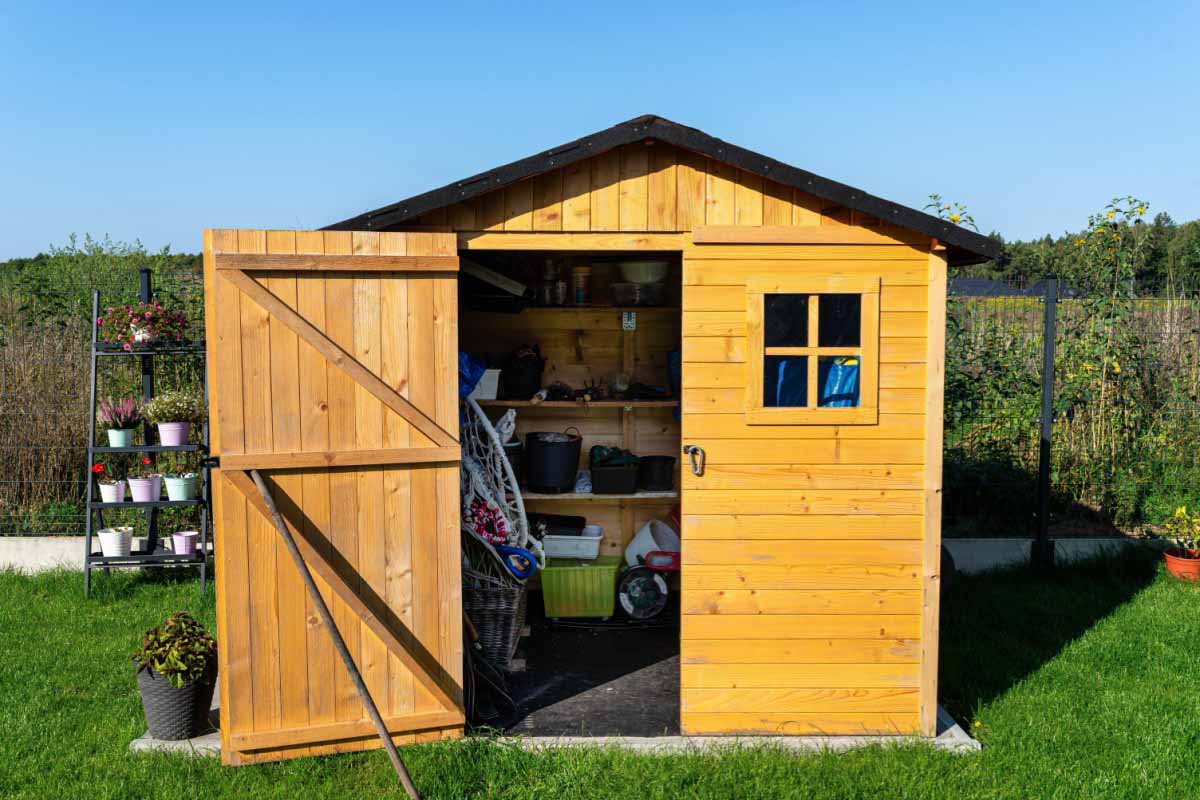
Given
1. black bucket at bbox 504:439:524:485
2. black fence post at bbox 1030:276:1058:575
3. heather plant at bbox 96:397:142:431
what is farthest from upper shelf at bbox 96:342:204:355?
black fence post at bbox 1030:276:1058:575

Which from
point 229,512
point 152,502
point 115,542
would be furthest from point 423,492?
point 115,542

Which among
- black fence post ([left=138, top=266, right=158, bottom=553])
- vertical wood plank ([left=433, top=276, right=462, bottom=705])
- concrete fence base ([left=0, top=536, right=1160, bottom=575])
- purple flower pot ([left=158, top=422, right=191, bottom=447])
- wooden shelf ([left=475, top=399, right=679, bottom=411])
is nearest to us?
vertical wood plank ([left=433, top=276, right=462, bottom=705])

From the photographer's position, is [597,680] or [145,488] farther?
[145,488]

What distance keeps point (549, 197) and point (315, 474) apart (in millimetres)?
1625

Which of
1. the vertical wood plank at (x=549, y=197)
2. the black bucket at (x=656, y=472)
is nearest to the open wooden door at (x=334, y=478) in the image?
the vertical wood plank at (x=549, y=197)

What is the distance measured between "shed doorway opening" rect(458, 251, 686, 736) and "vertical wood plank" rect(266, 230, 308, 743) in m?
1.44

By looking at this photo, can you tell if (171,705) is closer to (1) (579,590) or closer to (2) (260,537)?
(2) (260,537)

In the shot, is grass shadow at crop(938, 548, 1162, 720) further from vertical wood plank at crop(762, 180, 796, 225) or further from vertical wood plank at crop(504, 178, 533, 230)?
vertical wood plank at crop(504, 178, 533, 230)

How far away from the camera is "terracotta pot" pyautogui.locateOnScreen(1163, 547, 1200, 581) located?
7.27m

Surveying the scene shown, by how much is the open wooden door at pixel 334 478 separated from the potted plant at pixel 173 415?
2.94 metres

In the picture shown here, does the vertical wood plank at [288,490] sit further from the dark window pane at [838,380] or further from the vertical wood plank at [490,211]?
the dark window pane at [838,380]

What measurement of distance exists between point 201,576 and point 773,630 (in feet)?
14.3

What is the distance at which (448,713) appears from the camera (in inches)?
180

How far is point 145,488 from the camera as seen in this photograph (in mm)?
7141
